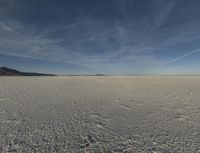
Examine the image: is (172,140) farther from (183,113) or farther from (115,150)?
(183,113)

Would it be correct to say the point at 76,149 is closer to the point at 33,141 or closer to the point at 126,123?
the point at 33,141

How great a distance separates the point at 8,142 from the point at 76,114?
6.30 ft

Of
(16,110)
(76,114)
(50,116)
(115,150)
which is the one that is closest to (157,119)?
(115,150)

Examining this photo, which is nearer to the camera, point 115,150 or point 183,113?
point 115,150

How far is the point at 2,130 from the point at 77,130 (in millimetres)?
1505

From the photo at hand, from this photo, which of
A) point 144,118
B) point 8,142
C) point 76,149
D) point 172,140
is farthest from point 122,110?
point 8,142

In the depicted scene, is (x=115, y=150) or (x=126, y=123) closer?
(x=115, y=150)

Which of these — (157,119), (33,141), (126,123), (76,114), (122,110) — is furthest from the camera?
(122,110)

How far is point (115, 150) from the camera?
2365mm

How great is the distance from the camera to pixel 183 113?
171 inches

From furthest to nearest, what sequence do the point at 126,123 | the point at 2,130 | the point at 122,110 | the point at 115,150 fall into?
the point at 122,110
the point at 126,123
the point at 2,130
the point at 115,150

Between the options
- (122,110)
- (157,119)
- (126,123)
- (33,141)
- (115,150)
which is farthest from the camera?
(122,110)

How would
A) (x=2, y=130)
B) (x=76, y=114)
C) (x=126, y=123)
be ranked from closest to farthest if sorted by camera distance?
(x=2, y=130)
(x=126, y=123)
(x=76, y=114)

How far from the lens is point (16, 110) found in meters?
4.38
